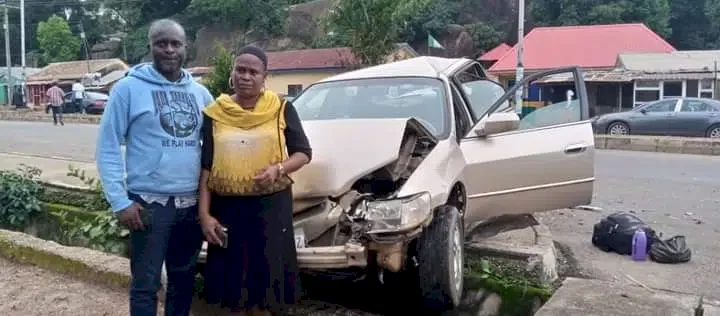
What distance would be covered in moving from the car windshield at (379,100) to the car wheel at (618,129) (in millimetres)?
16506

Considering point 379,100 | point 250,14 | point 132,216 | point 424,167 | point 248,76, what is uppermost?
point 250,14

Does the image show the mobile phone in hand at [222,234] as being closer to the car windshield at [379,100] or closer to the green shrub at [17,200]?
the car windshield at [379,100]

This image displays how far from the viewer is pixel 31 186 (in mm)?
7457

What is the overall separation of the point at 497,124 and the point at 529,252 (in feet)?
3.05

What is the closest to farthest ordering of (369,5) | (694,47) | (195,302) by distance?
(195,302) < (369,5) < (694,47)

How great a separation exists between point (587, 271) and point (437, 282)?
92.6 inches

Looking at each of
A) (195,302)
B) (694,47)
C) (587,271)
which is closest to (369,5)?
(587,271)

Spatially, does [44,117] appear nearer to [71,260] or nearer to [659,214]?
[71,260]

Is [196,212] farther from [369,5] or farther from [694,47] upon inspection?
[694,47]

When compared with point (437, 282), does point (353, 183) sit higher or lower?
higher

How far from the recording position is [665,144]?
1587 centimetres

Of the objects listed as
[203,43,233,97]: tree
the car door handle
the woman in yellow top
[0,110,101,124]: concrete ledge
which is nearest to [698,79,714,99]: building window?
[203,43,233,97]: tree

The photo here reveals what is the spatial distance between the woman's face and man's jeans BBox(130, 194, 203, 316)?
63 centimetres

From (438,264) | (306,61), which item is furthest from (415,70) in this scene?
(306,61)
